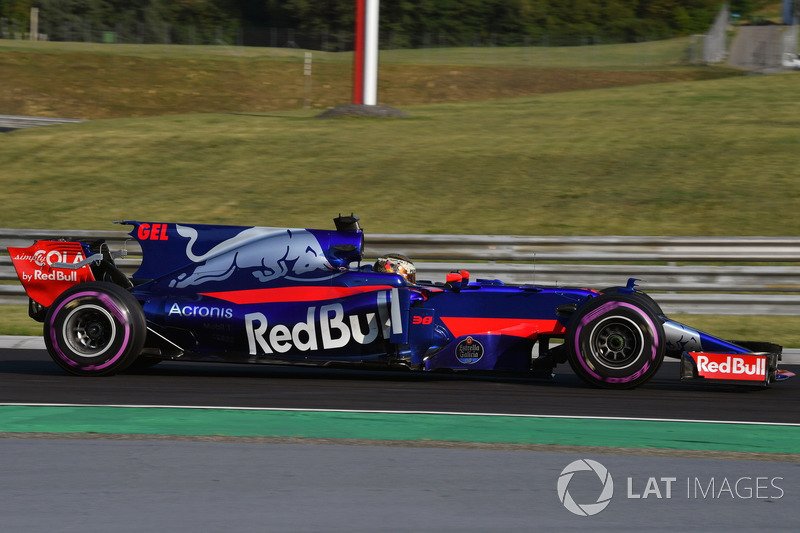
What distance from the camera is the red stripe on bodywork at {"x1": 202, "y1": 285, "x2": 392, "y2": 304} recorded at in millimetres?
7398

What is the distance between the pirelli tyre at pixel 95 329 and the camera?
746cm

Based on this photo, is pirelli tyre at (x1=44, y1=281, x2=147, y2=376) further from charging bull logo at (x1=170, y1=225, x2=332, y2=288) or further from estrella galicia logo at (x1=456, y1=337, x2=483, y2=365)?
estrella galicia logo at (x1=456, y1=337, x2=483, y2=365)

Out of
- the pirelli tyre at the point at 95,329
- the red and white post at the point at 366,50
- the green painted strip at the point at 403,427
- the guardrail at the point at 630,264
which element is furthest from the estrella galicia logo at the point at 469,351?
the red and white post at the point at 366,50

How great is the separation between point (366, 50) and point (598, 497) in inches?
767

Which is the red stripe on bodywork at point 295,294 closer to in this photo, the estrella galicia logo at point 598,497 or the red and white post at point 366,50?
the estrella galicia logo at point 598,497

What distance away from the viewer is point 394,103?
42406mm

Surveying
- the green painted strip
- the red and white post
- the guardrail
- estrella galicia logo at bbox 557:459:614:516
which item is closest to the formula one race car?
the green painted strip

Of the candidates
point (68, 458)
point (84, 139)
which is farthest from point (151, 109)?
Answer: point (68, 458)

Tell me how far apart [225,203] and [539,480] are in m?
11.3

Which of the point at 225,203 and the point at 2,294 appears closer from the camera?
the point at 2,294

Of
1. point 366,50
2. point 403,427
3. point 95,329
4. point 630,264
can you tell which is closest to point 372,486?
point 403,427

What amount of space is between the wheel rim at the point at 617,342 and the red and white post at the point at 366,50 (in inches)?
636

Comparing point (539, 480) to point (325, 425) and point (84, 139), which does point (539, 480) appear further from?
point (84, 139)

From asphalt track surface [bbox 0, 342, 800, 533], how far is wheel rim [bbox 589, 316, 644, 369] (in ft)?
1.97
